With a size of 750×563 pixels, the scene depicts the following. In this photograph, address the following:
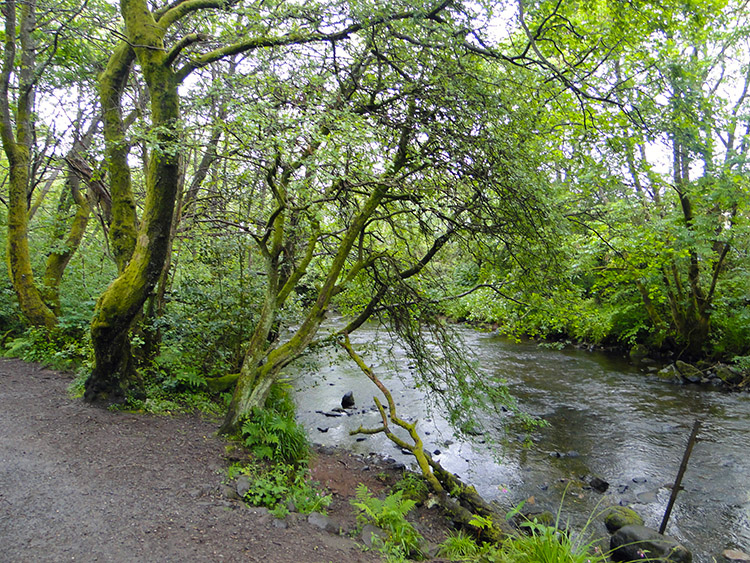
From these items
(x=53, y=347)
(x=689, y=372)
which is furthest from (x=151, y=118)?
(x=689, y=372)

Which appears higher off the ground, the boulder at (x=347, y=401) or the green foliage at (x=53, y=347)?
the green foliage at (x=53, y=347)

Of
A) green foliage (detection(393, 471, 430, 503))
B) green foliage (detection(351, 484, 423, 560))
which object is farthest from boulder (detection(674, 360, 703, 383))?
green foliage (detection(351, 484, 423, 560))

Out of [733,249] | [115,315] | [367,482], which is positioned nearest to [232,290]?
[115,315]

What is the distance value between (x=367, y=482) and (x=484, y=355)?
10087 mm

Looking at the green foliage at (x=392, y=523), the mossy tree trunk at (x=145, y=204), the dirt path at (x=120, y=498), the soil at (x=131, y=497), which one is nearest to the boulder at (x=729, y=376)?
the soil at (x=131, y=497)

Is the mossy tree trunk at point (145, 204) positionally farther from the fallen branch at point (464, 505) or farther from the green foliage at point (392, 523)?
the green foliage at point (392, 523)

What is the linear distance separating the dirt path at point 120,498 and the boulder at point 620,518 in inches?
159

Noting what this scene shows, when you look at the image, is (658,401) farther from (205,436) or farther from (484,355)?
(205,436)

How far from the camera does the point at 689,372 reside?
45.0ft

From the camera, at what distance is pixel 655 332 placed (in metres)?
16.0

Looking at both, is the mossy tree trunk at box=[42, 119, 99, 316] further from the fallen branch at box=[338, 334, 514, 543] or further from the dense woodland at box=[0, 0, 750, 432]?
the fallen branch at box=[338, 334, 514, 543]

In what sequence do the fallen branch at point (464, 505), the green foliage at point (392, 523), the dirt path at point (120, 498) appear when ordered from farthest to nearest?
the fallen branch at point (464, 505) → the green foliage at point (392, 523) → the dirt path at point (120, 498)

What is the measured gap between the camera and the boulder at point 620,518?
245 inches

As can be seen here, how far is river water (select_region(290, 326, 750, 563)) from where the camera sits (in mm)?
6805
